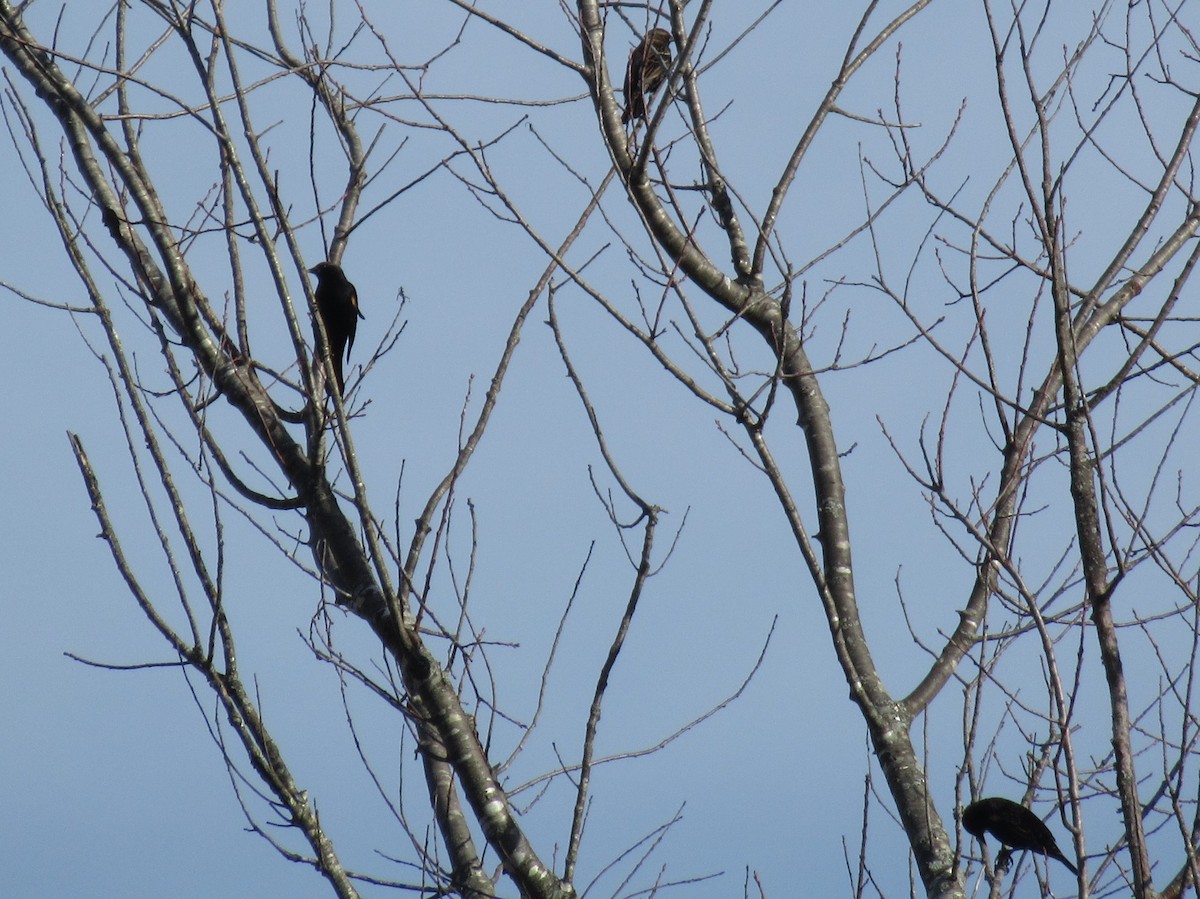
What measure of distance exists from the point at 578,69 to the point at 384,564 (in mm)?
1482

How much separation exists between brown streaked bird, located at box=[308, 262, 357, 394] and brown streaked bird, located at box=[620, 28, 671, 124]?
1.30 m

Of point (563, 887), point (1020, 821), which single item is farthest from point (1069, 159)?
point (563, 887)

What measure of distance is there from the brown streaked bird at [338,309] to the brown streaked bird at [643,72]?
4.26ft

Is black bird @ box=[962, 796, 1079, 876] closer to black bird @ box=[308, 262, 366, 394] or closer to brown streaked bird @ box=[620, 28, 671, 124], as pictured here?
brown streaked bird @ box=[620, 28, 671, 124]

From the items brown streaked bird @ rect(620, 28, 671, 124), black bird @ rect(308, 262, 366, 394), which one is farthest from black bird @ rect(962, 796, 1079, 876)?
black bird @ rect(308, 262, 366, 394)

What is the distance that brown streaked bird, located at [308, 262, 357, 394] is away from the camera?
15.7 ft

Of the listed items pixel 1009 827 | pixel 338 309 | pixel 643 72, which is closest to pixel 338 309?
pixel 338 309

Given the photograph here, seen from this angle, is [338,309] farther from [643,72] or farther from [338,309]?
[643,72]

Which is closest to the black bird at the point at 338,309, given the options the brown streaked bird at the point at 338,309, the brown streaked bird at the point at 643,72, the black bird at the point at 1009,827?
the brown streaked bird at the point at 338,309

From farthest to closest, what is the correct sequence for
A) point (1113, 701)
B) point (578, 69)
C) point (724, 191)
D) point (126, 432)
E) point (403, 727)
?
point (724, 191) → point (578, 69) → point (403, 727) → point (126, 432) → point (1113, 701)

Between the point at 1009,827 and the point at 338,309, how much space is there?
3301 millimetres

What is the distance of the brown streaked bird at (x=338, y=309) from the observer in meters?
4.78

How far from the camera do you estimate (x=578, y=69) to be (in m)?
3.29

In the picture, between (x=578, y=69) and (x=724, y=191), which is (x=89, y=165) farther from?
(x=724, y=191)
